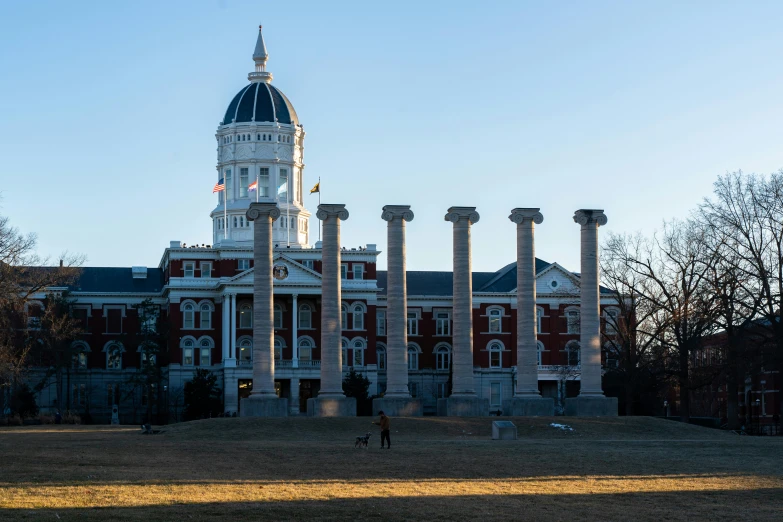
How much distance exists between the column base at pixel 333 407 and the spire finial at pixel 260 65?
2297 inches

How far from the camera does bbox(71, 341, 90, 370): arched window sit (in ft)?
400

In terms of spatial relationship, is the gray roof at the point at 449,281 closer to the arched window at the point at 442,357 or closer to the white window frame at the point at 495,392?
the arched window at the point at 442,357

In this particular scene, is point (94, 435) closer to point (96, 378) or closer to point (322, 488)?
point (322, 488)

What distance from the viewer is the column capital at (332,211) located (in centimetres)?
8100

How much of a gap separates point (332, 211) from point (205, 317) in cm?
4293

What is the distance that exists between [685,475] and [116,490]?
20268 mm

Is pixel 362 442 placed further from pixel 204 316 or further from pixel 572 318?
pixel 204 316

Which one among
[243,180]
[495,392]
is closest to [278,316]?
[243,180]

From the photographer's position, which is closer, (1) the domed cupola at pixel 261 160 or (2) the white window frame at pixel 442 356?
(1) the domed cupola at pixel 261 160

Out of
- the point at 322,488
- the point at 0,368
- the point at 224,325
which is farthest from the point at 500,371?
the point at 322,488

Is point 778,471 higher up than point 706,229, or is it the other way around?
point 706,229

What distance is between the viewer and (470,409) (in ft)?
264

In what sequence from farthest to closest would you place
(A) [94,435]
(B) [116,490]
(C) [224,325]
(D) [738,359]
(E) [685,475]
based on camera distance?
(C) [224,325] < (D) [738,359] < (A) [94,435] < (E) [685,475] < (B) [116,490]

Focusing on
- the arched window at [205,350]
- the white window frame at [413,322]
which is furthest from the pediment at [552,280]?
the arched window at [205,350]
